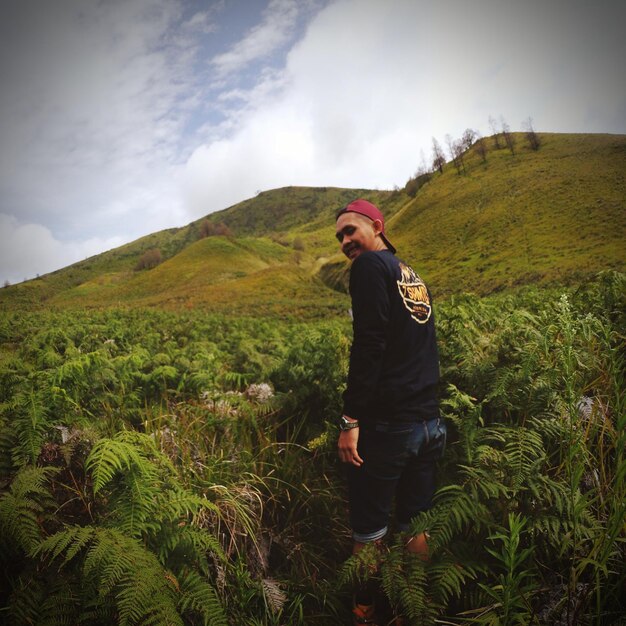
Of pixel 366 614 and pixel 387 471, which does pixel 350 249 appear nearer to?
pixel 387 471

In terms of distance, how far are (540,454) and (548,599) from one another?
2.46 ft

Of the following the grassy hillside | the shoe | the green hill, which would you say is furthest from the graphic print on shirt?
the grassy hillside

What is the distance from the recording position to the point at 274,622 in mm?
2088

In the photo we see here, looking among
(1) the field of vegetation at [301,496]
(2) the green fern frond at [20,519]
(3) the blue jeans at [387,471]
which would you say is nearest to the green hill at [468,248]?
Result: (1) the field of vegetation at [301,496]

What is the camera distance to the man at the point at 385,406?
2.08 meters

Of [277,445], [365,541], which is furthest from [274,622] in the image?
[277,445]

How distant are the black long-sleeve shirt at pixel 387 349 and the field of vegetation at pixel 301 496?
497 mm

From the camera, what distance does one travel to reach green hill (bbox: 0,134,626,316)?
32438mm

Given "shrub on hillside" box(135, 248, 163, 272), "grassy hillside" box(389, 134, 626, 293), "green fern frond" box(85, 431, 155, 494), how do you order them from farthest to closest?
"shrub on hillside" box(135, 248, 163, 272), "grassy hillside" box(389, 134, 626, 293), "green fern frond" box(85, 431, 155, 494)

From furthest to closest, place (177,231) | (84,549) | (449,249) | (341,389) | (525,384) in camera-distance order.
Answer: (177,231) < (449,249) < (341,389) < (525,384) < (84,549)

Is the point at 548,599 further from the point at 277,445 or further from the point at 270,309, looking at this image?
the point at 270,309

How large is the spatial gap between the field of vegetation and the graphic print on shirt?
737mm

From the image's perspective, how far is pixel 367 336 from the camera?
207 centimetres

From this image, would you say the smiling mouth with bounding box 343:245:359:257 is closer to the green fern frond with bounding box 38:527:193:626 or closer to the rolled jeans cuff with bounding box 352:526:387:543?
the rolled jeans cuff with bounding box 352:526:387:543
